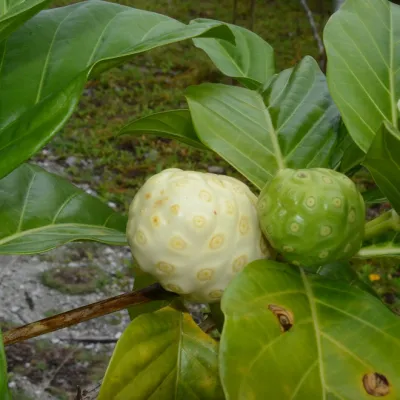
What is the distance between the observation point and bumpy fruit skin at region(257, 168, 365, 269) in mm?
536

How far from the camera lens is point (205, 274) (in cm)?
54

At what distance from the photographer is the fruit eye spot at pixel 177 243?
0.53m

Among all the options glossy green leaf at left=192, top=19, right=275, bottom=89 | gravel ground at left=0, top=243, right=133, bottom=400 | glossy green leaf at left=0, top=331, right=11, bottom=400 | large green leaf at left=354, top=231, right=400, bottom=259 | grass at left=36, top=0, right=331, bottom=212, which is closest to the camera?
glossy green leaf at left=0, top=331, right=11, bottom=400

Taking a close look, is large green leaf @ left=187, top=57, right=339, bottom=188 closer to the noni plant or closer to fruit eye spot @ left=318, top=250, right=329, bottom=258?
the noni plant

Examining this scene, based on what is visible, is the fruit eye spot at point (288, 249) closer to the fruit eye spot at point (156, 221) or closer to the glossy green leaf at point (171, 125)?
the fruit eye spot at point (156, 221)

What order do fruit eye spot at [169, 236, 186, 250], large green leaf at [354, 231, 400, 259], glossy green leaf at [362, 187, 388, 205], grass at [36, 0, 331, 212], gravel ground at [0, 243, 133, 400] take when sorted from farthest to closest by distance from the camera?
1. grass at [36, 0, 331, 212]
2. gravel ground at [0, 243, 133, 400]
3. glossy green leaf at [362, 187, 388, 205]
4. large green leaf at [354, 231, 400, 259]
5. fruit eye spot at [169, 236, 186, 250]

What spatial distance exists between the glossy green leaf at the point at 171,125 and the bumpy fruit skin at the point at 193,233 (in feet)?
0.57

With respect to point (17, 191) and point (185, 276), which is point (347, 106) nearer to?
point (185, 276)

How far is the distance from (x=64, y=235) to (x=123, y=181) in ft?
9.56

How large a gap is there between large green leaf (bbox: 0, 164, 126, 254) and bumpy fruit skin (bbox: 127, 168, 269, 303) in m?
0.11

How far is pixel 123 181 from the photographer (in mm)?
3551

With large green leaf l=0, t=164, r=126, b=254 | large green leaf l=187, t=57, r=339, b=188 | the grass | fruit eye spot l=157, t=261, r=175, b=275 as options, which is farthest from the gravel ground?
fruit eye spot l=157, t=261, r=175, b=275

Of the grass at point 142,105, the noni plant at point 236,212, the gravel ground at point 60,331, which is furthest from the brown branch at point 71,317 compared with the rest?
the grass at point 142,105

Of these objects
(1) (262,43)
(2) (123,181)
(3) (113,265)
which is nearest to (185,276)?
(1) (262,43)
